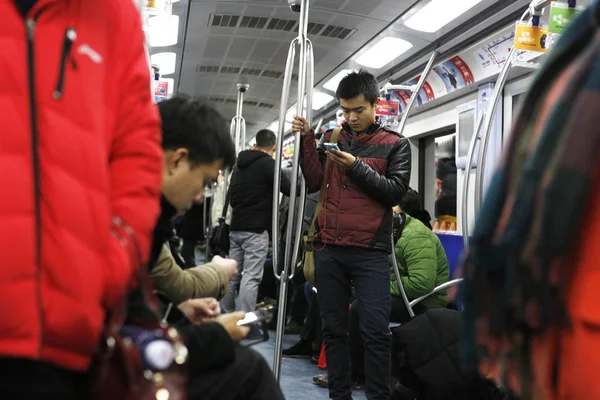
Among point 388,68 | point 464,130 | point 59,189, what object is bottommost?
point 59,189

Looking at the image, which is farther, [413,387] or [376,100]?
[376,100]

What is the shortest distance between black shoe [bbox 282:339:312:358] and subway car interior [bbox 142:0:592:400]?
0.06 metres

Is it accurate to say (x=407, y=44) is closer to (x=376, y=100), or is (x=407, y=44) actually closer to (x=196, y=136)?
(x=376, y=100)

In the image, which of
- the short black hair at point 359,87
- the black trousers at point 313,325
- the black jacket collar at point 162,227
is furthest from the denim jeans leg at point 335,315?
the black trousers at point 313,325

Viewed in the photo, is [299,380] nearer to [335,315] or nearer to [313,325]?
[313,325]

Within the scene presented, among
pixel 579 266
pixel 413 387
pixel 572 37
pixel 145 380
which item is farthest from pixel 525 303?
pixel 413 387

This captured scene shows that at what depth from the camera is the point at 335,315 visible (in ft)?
9.38

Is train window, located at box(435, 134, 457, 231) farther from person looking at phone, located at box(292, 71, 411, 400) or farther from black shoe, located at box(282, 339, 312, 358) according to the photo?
person looking at phone, located at box(292, 71, 411, 400)

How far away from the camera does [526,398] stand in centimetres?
84

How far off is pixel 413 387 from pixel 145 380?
1.56m

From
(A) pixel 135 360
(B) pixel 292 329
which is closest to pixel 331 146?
(A) pixel 135 360

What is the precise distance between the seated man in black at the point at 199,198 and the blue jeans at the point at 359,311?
126 cm

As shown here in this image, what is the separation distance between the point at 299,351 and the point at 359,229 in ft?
6.60

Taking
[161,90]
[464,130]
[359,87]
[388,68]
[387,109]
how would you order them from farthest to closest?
[388,68] → [464,130] → [387,109] → [161,90] → [359,87]
